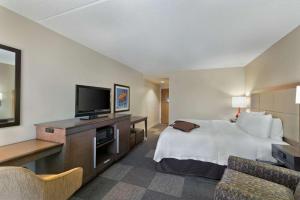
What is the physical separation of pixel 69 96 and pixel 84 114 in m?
0.40

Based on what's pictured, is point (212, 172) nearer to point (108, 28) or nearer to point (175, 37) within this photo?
point (175, 37)

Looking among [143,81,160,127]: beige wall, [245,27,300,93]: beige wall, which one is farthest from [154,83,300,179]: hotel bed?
[143,81,160,127]: beige wall

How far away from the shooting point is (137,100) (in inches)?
211

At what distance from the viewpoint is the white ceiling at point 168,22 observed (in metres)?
1.68

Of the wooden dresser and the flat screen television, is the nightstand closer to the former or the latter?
the wooden dresser

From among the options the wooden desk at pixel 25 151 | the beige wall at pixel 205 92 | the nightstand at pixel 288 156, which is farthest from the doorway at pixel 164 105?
the wooden desk at pixel 25 151

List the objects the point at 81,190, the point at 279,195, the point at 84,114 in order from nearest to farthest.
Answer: the point at 279,195
the point at 81,190
the point at 84,114

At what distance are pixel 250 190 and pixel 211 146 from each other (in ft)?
3.59

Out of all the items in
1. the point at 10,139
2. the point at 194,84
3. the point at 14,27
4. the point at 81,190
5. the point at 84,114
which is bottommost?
the point at 81,190

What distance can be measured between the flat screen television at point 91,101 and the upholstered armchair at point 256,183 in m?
2.27

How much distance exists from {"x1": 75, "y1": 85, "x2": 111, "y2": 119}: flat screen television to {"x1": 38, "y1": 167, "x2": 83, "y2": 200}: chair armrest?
143cm

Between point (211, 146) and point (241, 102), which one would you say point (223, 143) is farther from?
point (241, 102)

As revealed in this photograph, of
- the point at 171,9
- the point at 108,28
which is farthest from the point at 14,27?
the point at 171,9

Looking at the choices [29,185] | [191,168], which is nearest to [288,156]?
[191,168]
